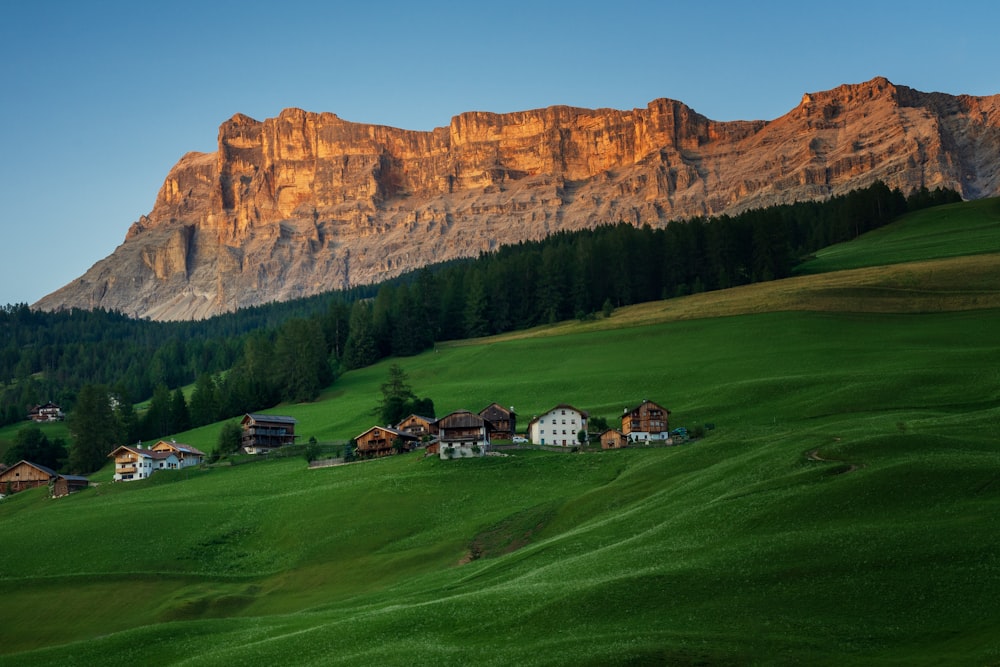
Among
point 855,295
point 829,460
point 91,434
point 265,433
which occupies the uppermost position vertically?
point 855,295

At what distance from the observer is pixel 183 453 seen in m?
120

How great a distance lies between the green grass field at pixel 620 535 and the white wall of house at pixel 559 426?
270 inches

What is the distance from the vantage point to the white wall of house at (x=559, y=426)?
336 ft

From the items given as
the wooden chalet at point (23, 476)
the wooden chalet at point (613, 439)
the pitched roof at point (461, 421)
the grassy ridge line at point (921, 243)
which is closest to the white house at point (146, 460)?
the wooden chalet at point (23, 476)

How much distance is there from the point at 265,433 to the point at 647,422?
168 feet

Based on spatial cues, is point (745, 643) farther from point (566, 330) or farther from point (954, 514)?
point (566, 330)

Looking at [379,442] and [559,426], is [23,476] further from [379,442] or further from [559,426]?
[559,426]

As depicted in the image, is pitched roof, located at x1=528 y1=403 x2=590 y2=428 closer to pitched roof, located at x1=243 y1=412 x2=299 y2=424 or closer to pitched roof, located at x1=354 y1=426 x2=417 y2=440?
pitched roof, located at x1=354 y1=426 x2=417 y2=440

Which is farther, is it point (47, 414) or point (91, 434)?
point (47, 414)

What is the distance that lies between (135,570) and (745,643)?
164 feet

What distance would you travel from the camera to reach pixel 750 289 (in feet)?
527

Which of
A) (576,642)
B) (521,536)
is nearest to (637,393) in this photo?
(521,536)

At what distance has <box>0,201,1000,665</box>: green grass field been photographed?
123 feet

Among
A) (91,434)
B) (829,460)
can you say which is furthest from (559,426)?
(91,434)
